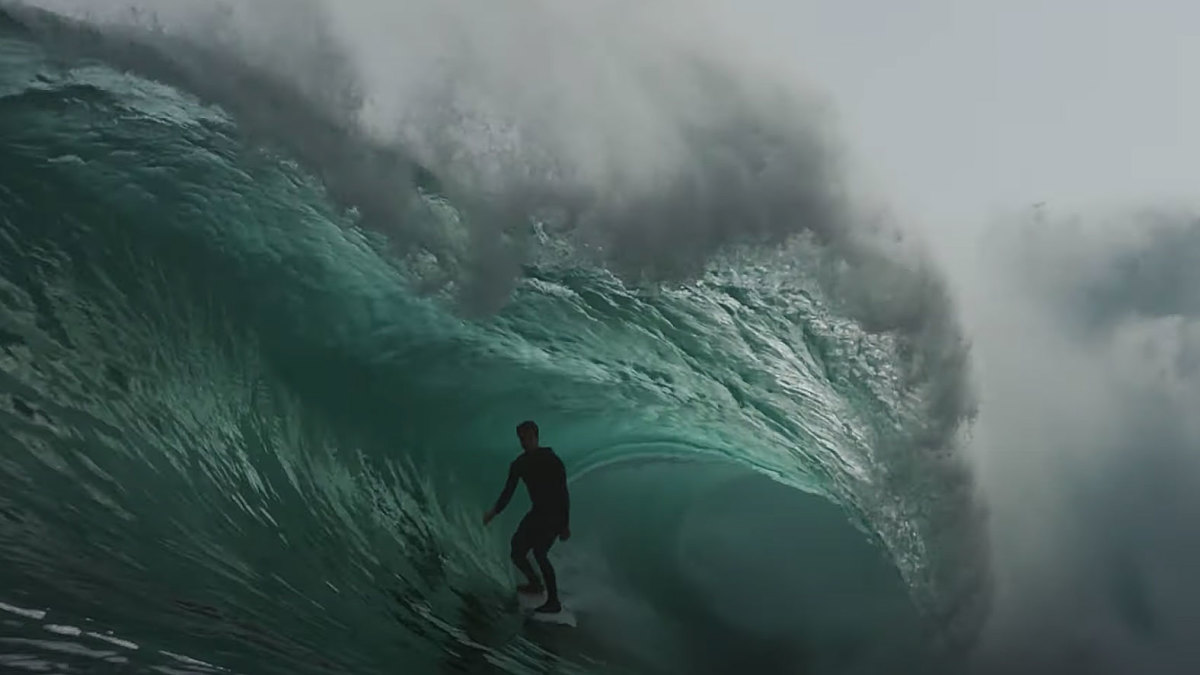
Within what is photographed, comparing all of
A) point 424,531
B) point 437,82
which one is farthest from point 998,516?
point 437,82

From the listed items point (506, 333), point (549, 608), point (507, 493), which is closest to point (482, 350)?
point (506, 333)

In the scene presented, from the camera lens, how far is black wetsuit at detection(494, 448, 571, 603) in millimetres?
6520

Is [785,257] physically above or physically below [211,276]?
above

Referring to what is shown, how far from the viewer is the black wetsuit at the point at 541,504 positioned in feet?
21.4

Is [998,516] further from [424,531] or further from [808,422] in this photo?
[424,531]

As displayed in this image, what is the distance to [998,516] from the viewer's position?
9172mm

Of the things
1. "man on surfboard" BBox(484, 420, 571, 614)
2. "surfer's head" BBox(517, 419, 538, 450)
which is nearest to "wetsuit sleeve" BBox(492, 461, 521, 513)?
"man on surfboard" BBox(484, 420, 571, 614)

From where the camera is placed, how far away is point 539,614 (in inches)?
259

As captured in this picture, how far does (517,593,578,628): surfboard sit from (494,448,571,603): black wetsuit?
4.6 inches

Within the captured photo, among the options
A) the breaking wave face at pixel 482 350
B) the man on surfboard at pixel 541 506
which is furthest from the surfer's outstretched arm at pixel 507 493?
the breaking wave face at pixel 482 350

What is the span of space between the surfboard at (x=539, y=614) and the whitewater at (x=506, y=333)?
0.43 ft

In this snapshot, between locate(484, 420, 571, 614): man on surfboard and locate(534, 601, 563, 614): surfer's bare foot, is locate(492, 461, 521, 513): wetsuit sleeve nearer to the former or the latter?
locate(484, 420, 571, 614): man on surfboard

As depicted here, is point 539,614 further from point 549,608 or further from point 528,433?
point 528,433

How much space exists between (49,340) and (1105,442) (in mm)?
9238
